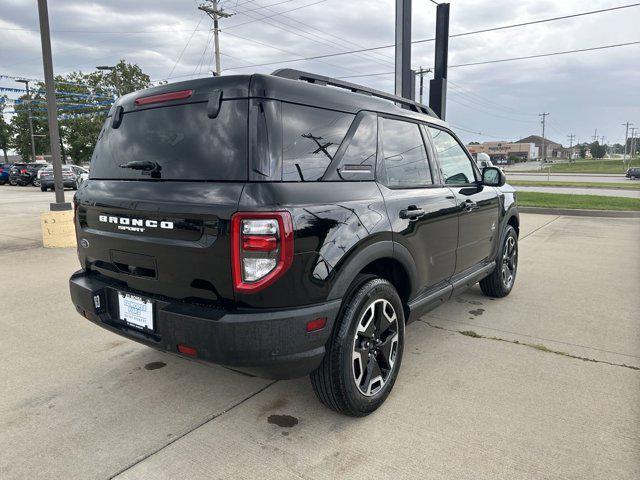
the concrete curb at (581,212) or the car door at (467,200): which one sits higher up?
the car door at (467,200)

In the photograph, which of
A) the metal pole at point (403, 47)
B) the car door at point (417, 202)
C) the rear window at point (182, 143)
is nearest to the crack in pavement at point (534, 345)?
the car door at point (417, 202)

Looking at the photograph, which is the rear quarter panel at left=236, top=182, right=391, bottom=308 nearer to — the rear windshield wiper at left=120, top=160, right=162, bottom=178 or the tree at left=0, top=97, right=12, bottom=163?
the rear windshield wiper at left=120, top=160, right=162, bottom=178

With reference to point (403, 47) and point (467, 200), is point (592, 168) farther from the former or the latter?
point (467, 200)

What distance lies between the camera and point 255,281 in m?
2.13

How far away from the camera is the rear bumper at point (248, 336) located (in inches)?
84.1

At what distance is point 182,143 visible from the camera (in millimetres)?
2436

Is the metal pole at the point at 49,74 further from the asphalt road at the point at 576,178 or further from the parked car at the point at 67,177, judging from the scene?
the asphalt road at the point at 576,178

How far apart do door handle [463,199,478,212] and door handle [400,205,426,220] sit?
0.85 metres

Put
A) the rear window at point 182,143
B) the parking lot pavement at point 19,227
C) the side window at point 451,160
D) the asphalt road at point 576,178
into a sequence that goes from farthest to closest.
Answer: the asphalt road at point 576,178 < the parking lot pavement at point 19,227 < the side window at point 451,160 < the rear window at point 182,143

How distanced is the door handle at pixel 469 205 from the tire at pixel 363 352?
1.32 meters

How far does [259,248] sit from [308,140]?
67cm

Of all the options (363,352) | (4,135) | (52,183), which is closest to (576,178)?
(52,183)

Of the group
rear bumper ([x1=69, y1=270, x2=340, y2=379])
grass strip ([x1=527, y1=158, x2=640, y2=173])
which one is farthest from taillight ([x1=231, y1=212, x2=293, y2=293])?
grass strip ([x1=527, y1=158, x2=640, y2=173])

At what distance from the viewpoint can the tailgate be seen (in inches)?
85.5
